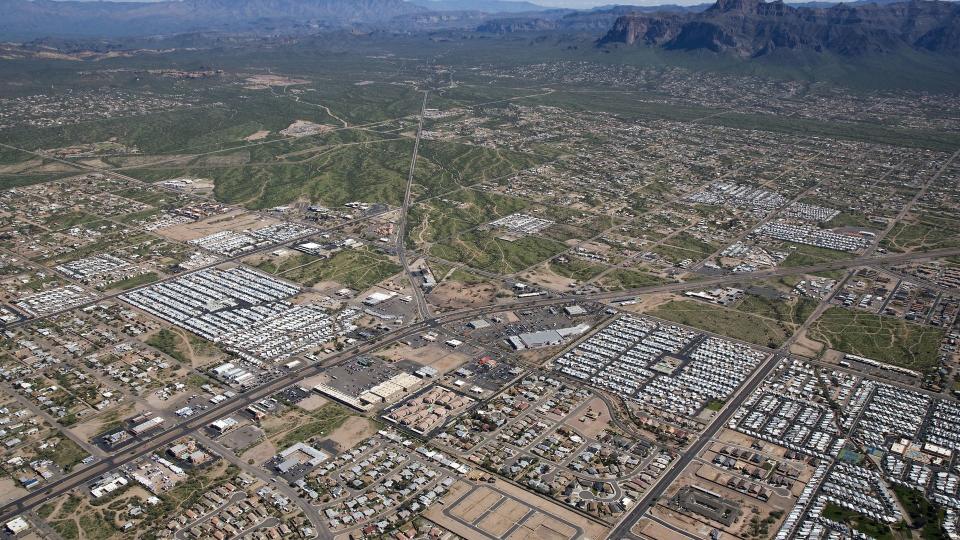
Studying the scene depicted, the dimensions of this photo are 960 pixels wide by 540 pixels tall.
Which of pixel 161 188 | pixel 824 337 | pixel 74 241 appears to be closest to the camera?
pixel 824 337

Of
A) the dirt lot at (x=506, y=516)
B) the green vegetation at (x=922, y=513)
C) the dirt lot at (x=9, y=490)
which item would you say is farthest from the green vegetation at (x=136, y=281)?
the green vegetation at (x=922, y=513)

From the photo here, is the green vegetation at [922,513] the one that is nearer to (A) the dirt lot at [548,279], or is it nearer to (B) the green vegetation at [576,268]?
(A) the dirt lot at [548,279]

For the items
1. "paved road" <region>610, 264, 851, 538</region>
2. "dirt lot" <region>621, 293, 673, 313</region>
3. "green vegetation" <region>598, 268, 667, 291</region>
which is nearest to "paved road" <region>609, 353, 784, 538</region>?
"paved road" <region>610, 264, 851, 538</region>

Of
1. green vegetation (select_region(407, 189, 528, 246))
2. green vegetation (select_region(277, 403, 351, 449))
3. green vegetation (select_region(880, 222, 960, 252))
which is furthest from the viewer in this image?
green vegetation (select_region(407, 189, 528, 246))

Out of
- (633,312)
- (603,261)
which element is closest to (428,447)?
(633,312)

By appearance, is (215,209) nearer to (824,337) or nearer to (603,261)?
(603,261)

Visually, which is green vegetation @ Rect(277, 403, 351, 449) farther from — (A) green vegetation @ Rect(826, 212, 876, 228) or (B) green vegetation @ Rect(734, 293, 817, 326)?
(A) green vegetation @ Rect(826, 212, 876, 228)

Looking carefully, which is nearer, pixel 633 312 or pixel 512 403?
pixel 512 403
